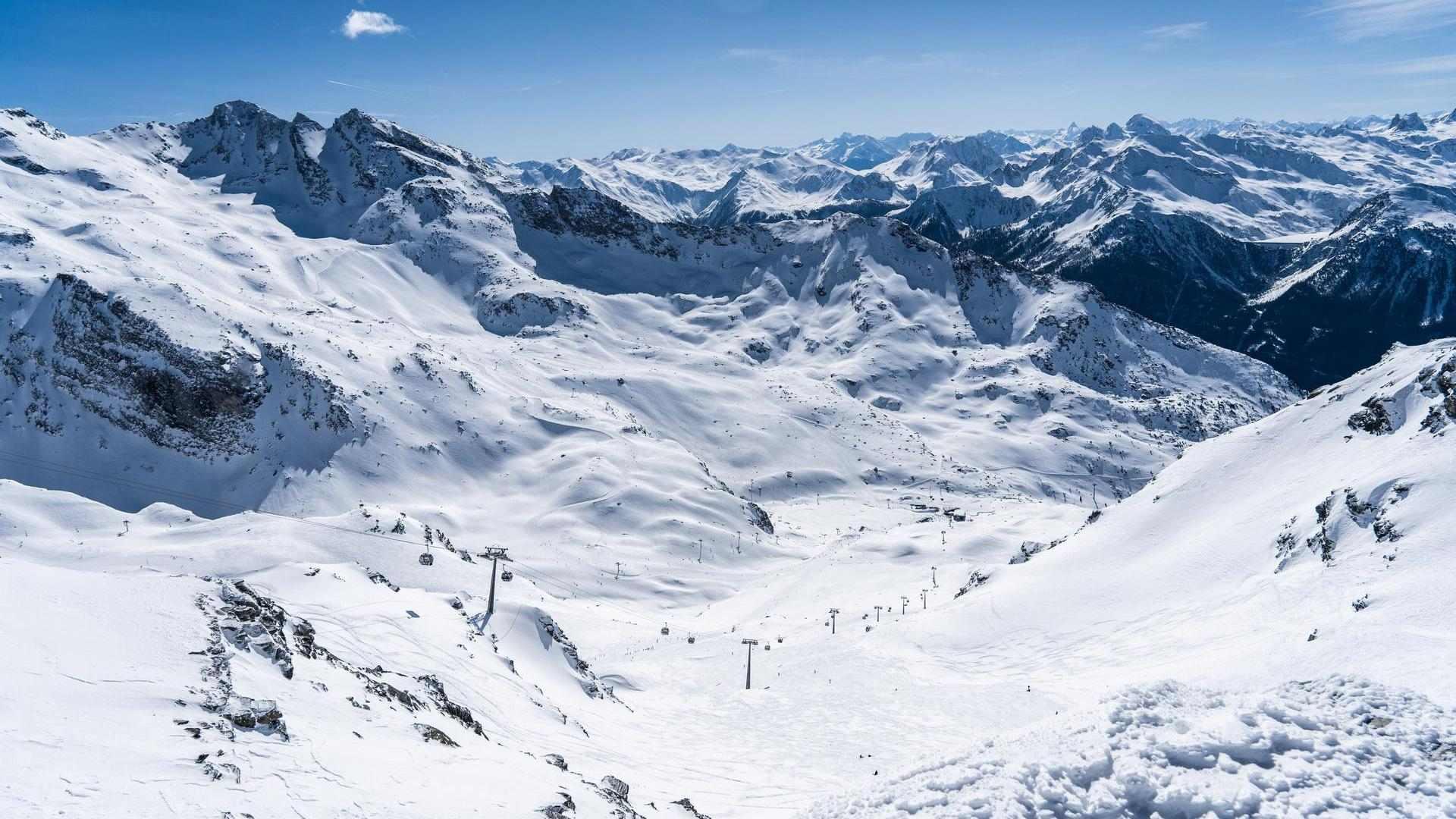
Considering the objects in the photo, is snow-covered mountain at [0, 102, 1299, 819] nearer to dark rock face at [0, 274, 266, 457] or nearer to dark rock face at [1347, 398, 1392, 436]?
dark rock face at [0, 274, 266, 457]

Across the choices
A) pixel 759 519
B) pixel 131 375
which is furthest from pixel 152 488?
pixel 759 519

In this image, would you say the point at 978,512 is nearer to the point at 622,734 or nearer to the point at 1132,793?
the point at 622,734

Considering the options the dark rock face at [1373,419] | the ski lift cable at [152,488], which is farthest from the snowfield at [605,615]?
the ski lift cable at [152,488]

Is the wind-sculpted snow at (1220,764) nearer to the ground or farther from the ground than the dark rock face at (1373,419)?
nearer to the ground

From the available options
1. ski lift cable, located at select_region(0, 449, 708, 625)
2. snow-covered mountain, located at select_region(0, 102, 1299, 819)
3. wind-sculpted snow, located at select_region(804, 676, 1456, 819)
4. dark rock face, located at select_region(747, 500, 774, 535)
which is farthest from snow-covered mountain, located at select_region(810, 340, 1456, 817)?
dark rock face, located at select_region(747, 500, 774, 535)

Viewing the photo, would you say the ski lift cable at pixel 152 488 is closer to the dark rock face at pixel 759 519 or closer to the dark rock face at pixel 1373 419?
the dark rock face at pixel 759 519

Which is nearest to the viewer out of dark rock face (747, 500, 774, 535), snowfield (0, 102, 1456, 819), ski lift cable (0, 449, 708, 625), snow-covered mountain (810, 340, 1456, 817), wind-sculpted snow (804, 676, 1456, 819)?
wind-sculpted snow (804, 676, 1456, 819)

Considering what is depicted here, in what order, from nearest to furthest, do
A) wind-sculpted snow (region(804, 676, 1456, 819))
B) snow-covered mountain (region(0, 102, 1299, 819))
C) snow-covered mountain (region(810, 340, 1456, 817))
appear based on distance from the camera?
wind-sculpted snow (region(804, 676, 1456, 819)) < snow-covered mountain (region(810, 340, 1456, 817)) < snow-covered mountain (region(0, 102, 1299, 819))

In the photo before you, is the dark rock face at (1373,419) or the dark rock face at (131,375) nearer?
the dark rock face at (1373,419)

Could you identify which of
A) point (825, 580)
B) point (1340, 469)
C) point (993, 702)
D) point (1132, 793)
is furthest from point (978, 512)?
point (1132, 793)
